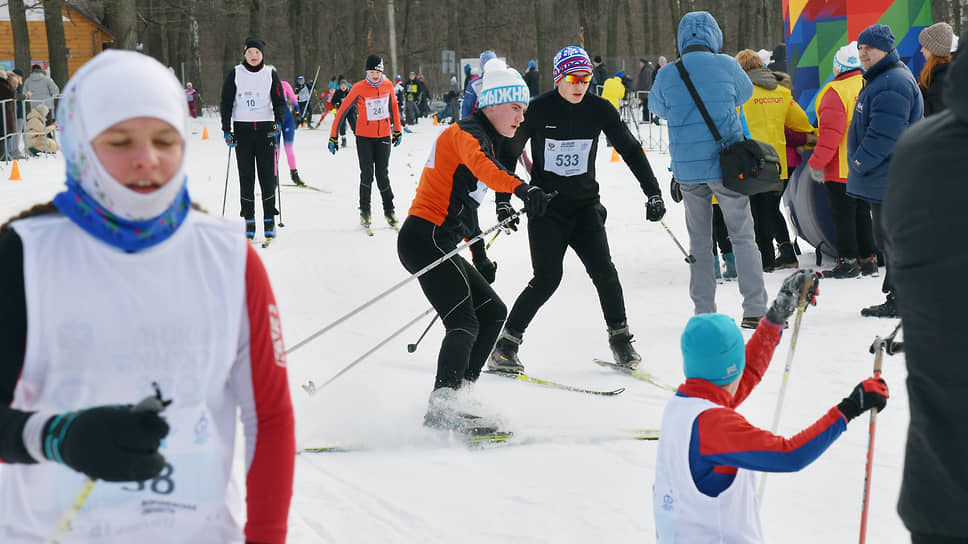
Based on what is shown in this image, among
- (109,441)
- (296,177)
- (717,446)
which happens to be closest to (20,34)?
(296,177)

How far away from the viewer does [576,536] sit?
3830mm

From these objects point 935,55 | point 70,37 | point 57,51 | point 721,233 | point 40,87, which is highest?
point 70,37

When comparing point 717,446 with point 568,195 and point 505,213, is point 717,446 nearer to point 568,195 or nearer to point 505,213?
point 505,213

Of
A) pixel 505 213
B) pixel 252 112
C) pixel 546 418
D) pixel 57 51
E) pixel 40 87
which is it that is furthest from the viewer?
pixel 57 51

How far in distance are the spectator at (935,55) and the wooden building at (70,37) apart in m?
38.5

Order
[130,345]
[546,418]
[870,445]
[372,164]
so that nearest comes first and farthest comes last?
1. [130,345]
2. [870,445]
3. [546,418]
4. [372,164]

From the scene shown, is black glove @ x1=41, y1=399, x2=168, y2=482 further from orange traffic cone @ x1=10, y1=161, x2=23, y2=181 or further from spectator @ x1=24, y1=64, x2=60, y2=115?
spectator @ x1=24, y1=64, x2=60, y2=115

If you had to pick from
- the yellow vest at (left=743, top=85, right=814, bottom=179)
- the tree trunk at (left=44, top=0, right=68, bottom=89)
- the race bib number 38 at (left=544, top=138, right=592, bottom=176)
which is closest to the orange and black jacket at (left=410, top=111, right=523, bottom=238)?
the race bib number 38 at (left=544, top=138, right=592, bottom=176)

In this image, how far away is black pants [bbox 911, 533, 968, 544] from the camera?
5.80ft

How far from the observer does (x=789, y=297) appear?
11.3 feet

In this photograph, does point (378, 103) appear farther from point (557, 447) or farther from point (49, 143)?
point (49, 143)

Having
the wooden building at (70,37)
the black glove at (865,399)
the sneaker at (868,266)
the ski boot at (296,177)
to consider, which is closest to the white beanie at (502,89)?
the black glove at (865,399)

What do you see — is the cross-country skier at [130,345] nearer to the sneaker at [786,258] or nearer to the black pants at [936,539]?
the black pants at [936,539]

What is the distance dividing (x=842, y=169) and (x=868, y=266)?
0.85m
